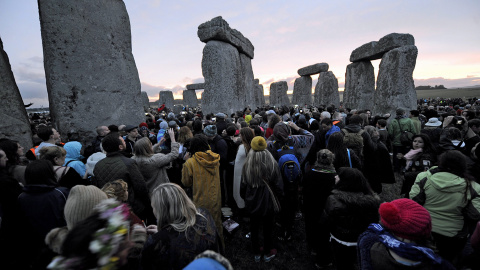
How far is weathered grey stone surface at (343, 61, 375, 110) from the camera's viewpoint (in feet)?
41.4

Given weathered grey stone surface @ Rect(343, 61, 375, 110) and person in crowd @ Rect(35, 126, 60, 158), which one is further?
weathered grey stone surface @ Rect(343, 61, 375, 110)

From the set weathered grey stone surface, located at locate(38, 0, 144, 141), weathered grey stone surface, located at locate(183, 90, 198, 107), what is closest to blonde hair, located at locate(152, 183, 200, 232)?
weathered grey stone surface, located at locate(38, 0, 144, 141)

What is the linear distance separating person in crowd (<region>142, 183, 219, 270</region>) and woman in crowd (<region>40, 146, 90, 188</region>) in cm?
136

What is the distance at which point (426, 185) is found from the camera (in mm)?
2027

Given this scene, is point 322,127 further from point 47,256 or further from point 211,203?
point 47,256

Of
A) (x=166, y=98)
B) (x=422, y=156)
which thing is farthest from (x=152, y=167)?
(x=166, y=98)

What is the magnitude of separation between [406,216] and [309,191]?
1.30 m

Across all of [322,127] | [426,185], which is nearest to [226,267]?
[426,185]

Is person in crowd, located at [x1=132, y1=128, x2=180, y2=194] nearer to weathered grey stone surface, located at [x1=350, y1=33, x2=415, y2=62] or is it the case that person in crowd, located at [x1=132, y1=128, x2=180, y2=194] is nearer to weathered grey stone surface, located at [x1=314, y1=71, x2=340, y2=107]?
weathered grey stone surface, located at [x1=350, y1=33, x2=415, y2=62]

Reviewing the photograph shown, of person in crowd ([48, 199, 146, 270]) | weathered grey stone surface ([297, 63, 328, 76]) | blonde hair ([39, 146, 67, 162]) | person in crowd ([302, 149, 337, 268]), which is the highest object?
weathered grey stone surface ([297, 63, 328, 76])

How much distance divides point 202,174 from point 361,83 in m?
13.4

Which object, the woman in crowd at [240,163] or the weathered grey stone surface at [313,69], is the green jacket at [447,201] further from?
the weathered grey stone surface at [313,69]

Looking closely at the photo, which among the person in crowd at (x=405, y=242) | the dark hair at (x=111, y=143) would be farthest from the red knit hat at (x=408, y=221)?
the dark hair at (x=111, y=143)

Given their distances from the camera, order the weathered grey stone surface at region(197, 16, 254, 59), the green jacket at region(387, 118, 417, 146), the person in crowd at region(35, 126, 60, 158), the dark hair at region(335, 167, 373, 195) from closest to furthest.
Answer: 1. the dark hair at region(335, 167, 373, 195)
2. the person in crowd at region(35, 126, 60, 158)
3. the green jacket at region(387, 118, 417, 146)
4. the weathered grey stone surface at region(197, 16, 254, 59)
